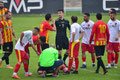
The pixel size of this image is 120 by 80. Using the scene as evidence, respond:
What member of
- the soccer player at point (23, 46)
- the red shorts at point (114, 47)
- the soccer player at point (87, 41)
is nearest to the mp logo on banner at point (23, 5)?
the soccer player at point (87, 41)

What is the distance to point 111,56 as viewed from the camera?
45.4 ft

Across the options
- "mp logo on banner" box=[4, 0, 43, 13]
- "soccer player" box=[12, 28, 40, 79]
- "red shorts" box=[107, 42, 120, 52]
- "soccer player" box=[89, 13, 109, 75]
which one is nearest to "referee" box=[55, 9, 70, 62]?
"soccer player" box=[89, 13, 109, 75]

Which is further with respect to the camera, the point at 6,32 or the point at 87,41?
the point at 87,41

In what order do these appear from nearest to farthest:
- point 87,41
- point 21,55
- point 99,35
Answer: point 21,55
point 99,35
point 87,41

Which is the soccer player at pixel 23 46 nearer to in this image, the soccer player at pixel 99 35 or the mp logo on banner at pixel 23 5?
the soccer player at pixel 99 35

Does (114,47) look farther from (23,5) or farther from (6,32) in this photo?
(23,5)

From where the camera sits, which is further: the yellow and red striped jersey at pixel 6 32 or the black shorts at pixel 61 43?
the black shorts at pixel 61 43

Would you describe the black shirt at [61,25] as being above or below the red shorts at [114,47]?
above

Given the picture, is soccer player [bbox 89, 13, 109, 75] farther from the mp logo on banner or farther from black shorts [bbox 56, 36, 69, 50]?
the mp logo on banner

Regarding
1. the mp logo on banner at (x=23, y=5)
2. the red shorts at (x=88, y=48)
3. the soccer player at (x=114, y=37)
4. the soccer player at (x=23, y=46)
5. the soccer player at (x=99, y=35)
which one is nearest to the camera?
the soccer player at (x=23, y=46)

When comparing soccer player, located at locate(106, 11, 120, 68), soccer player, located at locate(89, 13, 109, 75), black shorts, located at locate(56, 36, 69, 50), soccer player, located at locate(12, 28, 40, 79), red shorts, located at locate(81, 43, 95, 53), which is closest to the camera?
soccer player, located at locate(12, 28, 40, 79)

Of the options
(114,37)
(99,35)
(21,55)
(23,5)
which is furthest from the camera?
(23,5)

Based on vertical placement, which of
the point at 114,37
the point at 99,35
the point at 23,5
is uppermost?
the point at 23,5

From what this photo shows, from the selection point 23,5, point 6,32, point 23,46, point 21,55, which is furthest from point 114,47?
point 23,5
